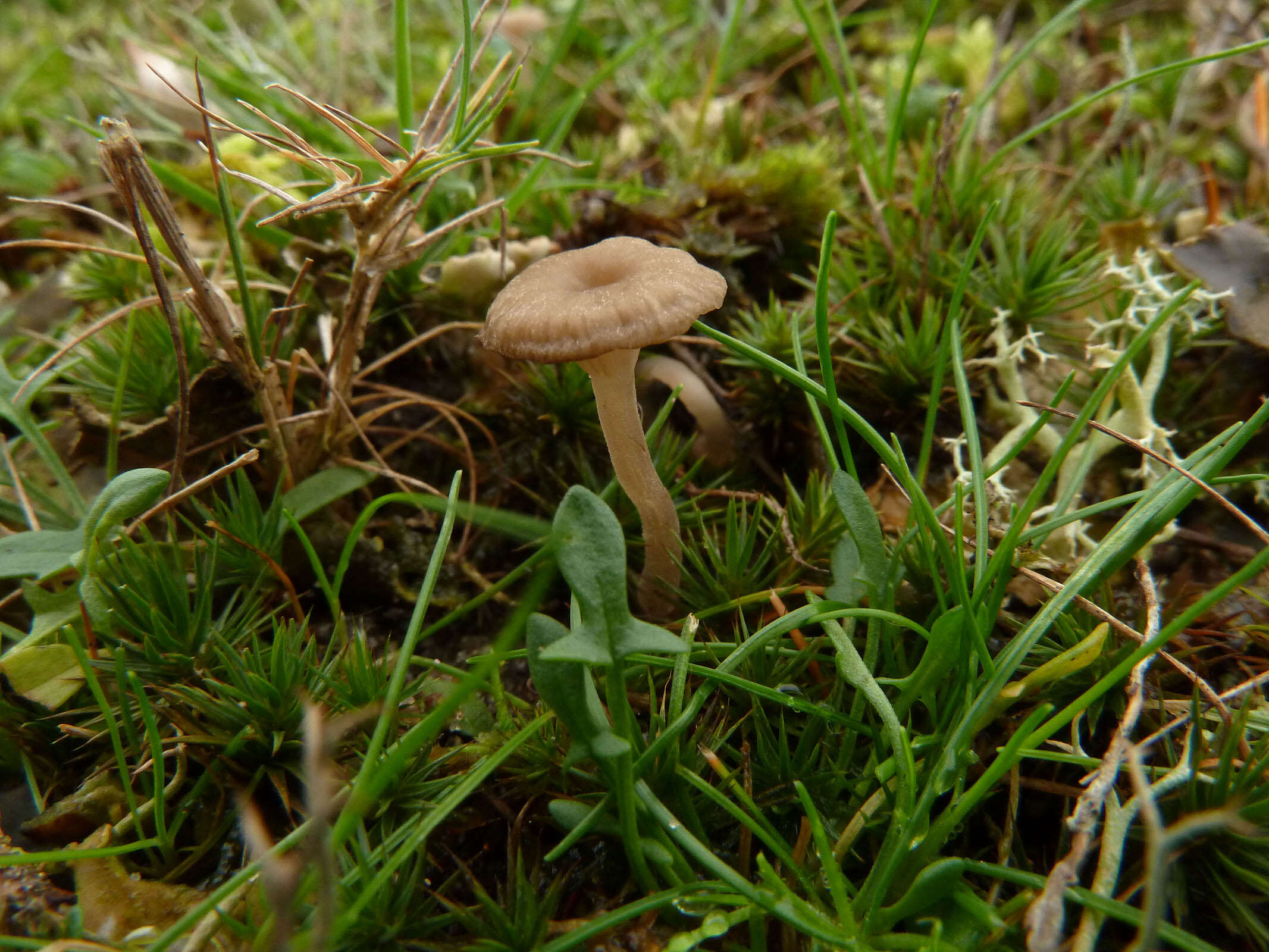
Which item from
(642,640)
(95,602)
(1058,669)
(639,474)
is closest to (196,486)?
(95,602)

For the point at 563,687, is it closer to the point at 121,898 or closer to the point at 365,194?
the point at 121,898

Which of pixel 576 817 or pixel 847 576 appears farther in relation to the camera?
pixel 847 576

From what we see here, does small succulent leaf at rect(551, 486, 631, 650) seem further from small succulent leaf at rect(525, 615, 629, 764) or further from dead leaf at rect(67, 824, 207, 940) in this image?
dead leaf at rect(67, 824, 207, 940)

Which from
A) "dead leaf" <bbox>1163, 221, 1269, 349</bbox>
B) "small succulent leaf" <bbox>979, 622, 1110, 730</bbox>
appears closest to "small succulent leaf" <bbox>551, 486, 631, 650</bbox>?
"small succulent leaf" <bbox>979, 622, 1110, 730</bbox>

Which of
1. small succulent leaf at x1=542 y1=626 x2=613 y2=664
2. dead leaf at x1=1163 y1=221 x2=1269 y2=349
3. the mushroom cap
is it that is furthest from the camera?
dead leaf at x1=1163 y1=221 x2=1269 y2=349

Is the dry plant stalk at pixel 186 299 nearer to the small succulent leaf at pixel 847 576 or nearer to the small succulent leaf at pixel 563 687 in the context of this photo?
the small succulent leaf at pixel 563 687

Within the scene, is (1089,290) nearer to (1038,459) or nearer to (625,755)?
(1038,459)
